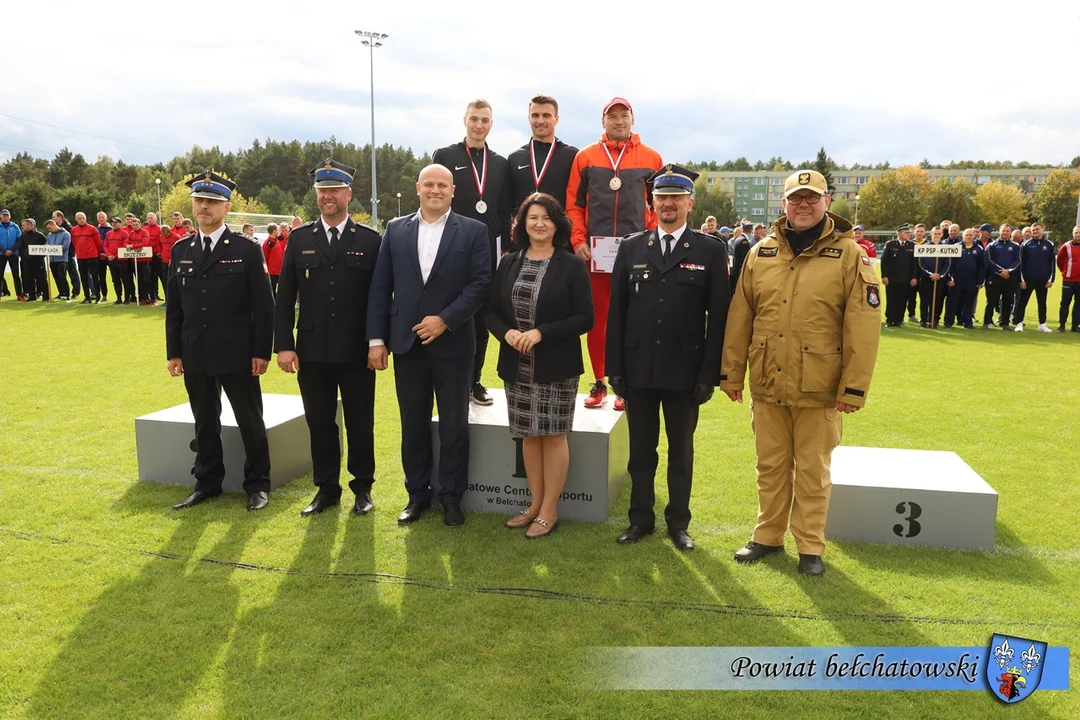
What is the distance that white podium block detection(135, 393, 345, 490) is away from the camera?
5207mm

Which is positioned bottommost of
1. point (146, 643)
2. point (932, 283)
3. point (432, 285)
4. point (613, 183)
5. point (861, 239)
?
point (146, 643)

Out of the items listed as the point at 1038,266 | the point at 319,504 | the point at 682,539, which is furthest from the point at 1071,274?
the point at 319,504

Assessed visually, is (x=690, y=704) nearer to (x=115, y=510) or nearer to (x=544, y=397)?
(x=544, y=397)

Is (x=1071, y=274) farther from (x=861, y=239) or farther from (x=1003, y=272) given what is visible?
(x=861, y=239)

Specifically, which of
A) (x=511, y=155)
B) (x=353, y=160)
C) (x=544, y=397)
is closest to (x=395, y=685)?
(x=544, y=397)

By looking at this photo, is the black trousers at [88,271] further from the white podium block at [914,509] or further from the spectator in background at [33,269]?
the white podium block at [914,509]

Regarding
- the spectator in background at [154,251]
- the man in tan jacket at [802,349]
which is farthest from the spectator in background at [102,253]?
the man in tan jacket at [802,349]

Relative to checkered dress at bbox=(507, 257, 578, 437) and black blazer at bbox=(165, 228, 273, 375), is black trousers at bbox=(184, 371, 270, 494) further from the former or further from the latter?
checkered dress at bbox=(507, 257, 578, 437)

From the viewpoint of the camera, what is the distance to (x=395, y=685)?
2.91 metres

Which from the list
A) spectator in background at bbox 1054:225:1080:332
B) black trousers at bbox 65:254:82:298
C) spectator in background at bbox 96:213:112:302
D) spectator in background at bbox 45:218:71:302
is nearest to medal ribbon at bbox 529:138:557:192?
spectator in background at bbox 1054:225:1080:332

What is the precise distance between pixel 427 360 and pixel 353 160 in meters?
89.4

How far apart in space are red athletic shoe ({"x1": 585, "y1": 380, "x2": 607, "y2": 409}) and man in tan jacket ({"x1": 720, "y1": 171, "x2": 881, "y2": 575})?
1510 millimetres

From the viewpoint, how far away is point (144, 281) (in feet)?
57.3

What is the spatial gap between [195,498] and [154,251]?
14323 mm
